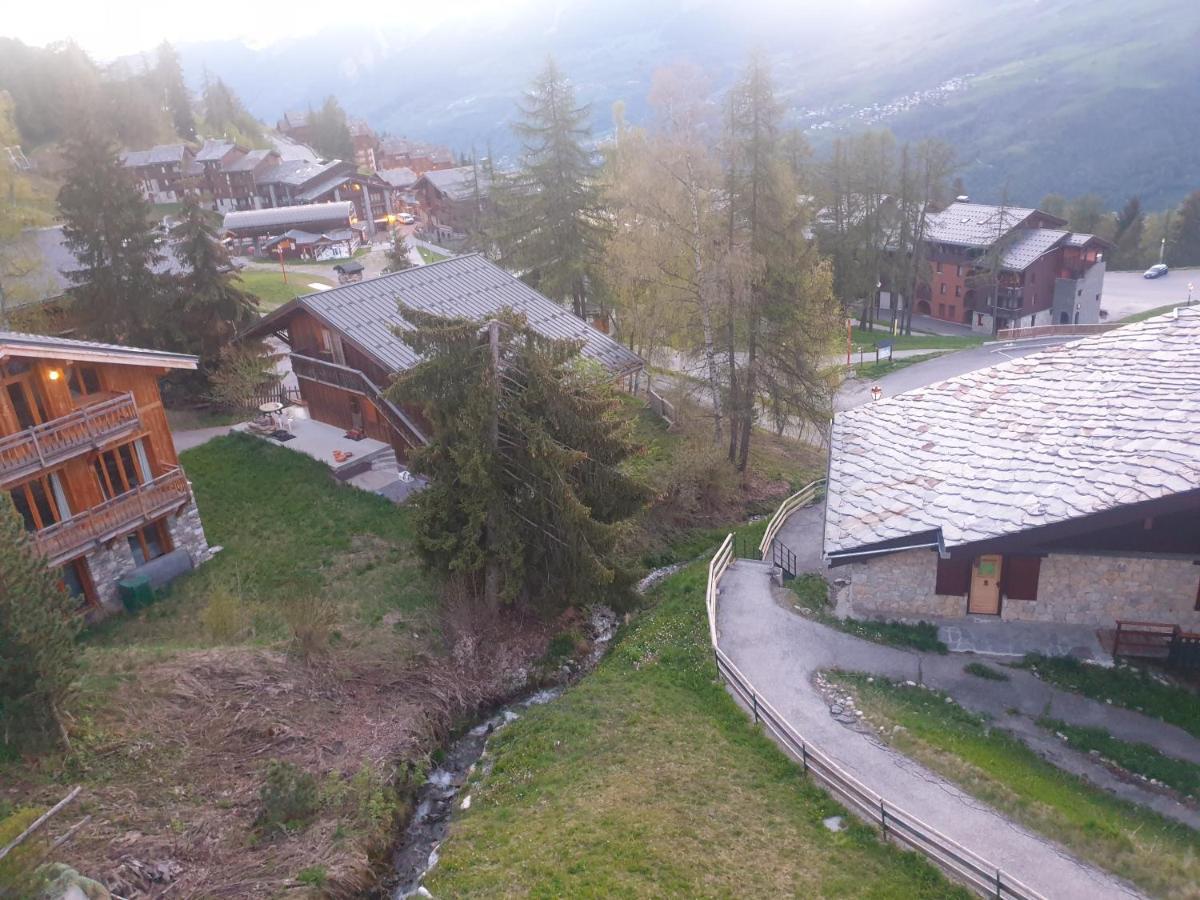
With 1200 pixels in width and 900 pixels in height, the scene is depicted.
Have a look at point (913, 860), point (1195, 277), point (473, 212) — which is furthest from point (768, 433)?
point (1195, 277)

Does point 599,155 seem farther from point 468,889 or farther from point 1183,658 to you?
point 468,889

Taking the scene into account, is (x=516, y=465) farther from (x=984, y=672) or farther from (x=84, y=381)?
(x=84, y=381)

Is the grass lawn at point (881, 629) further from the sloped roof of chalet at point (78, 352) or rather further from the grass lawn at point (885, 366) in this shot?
the grass lawn at point (885, 366)

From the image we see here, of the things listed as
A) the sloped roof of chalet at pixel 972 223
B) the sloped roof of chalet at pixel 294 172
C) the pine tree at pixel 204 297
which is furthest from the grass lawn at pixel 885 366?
the sloped roof of chalet at pixel 294 172

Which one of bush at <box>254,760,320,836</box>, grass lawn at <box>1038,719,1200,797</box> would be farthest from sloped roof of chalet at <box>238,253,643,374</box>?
grass lawn at <box>1038,719,1200,797</box>

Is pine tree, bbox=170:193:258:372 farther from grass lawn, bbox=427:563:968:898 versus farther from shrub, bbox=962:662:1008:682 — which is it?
shrub, bbox=962:662:1008:682

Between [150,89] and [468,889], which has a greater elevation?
[150,89]
